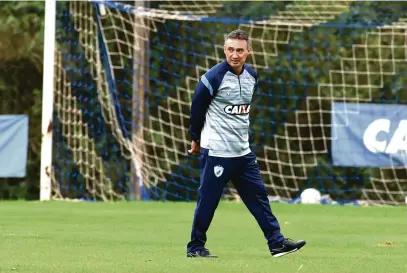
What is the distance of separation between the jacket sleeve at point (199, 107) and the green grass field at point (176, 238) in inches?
36.6

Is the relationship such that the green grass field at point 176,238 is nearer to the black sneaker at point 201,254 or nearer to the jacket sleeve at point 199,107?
the black sneaker at point 201,254

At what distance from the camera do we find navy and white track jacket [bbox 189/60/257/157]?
26.9 feet

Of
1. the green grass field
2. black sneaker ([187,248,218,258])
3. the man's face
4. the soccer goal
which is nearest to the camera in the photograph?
the green grass field

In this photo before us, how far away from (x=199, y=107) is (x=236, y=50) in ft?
1.57

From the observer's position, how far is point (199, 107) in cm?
821

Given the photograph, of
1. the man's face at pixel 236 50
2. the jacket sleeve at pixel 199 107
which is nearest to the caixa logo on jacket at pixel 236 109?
the jacket sleeve at pixel 199 107

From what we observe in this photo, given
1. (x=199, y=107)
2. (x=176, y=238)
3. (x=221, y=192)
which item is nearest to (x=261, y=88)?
(x=176, y=238)

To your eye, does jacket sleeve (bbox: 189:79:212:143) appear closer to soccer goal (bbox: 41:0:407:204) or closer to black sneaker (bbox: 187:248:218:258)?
black sneaker (bbox: 187:248:218:258)

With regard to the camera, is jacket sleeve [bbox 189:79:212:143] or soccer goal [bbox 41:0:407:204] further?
soccer goal [bbox 41:0:407:204]

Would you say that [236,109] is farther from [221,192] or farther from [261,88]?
[261,88]

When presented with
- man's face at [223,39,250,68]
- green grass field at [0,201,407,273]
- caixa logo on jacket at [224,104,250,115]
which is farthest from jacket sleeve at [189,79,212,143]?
green grass field at [0,201,407,273]

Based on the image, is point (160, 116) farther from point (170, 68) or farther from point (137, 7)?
point (137, 7)

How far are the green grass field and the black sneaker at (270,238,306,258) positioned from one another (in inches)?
3.2

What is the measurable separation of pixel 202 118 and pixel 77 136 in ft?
39.0
